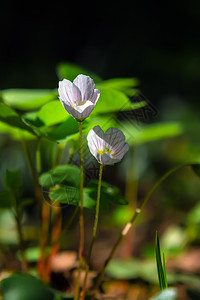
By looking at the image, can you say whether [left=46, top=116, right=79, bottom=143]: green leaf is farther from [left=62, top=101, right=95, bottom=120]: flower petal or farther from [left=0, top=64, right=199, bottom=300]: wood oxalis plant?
[left=62, top=101, right=95, bottom=120]: flower petal

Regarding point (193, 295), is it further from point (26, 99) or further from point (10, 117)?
point (26, 99)

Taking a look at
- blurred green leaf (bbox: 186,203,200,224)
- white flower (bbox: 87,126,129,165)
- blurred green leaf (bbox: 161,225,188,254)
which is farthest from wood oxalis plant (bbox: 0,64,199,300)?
blurred green leaf (bbox: 161,225,188,254)

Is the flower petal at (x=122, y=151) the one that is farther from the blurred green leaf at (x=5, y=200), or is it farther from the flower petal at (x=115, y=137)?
the blurred green leaf at (x=5, y=200)

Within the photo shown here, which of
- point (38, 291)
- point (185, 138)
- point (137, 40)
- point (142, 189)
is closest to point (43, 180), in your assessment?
point (38, 291)

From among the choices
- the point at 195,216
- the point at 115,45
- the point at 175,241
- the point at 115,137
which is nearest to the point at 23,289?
→ the point at 115,137

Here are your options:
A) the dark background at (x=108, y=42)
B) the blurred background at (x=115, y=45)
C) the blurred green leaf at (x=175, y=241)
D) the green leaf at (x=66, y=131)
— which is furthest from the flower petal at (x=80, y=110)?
the dark background at (x=108, y=42)
